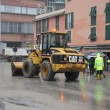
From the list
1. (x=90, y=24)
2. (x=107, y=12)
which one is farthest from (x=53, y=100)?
(x=90, y=24)

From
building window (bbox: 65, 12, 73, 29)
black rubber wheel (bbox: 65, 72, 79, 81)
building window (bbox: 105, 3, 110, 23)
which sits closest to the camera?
black rubber wheel (bbox: 65, 72, 79, 81)

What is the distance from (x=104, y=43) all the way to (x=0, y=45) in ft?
147

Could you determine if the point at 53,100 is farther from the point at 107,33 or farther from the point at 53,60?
the point at 107,33

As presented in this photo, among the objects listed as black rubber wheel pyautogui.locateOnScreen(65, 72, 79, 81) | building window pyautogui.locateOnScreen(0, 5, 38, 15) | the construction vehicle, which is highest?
building window pyautogui.locateOnScreen(0, 5, 38, 15)

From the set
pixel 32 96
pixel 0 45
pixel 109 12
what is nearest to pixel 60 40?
pixel 32 96

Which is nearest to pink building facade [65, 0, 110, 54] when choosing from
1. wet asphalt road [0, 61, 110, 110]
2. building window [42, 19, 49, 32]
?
building window [42, 19, 49, 32]

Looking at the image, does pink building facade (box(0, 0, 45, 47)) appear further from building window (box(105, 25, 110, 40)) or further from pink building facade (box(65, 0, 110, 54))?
building window (box(105, 25, 110, 40))

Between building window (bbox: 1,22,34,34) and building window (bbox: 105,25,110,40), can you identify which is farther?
building window (bbox: 1,22,34,34)

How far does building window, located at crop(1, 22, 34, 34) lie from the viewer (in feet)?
278

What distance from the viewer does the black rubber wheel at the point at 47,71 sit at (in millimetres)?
23842

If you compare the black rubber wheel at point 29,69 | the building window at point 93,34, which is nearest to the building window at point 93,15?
the building window at point 93,34

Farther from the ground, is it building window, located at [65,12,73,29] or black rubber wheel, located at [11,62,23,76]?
building window, located at [65,12,73,29]

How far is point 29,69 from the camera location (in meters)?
26.2

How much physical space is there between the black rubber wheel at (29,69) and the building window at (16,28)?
191 ft
